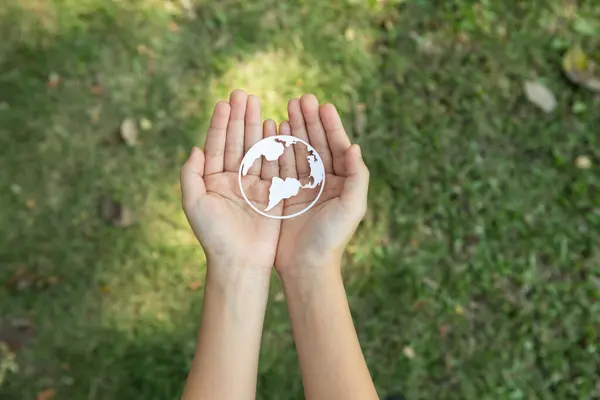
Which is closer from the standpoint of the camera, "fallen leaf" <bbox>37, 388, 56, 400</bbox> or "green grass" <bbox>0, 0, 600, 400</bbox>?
"fallen leaf" <bbox>37, 388, 56, 400</bbox>

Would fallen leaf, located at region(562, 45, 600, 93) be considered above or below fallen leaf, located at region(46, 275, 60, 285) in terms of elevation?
above

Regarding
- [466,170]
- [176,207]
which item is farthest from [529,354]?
[176,207]

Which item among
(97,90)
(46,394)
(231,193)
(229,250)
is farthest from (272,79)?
(46,394)

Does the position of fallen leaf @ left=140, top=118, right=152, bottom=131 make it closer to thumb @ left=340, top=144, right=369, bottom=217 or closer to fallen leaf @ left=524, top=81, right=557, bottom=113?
thumb @ left=340, top=144, right=369, bottom=217

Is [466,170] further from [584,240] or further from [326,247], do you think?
[326,247]

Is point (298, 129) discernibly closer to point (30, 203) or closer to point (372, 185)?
point (372, 185)

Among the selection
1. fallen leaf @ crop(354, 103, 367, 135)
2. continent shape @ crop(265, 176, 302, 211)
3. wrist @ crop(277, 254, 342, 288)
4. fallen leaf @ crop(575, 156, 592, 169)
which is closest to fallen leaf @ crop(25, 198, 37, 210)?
continent shape @ crop(265, 176, 302, 211)

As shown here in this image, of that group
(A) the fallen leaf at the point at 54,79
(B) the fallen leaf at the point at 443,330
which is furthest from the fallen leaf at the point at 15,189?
(B) the fallen leaf at the point at 443,330
